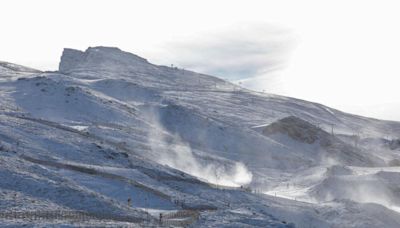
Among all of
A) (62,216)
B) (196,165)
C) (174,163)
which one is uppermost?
(196,165)

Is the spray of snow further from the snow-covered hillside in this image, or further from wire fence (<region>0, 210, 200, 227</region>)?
wire fence (<region>0, 210, 200, 227</region>)

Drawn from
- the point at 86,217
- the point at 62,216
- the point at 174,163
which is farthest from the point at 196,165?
the point at 62,216

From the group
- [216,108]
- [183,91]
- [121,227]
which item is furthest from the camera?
[183,91]

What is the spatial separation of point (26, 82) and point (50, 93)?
13.1 metres

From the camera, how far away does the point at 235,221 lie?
44094 millimetres

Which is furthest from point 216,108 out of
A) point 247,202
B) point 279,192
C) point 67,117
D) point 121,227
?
point 121,227

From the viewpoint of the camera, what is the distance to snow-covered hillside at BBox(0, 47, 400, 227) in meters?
43.6

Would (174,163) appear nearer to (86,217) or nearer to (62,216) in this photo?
(86,217)

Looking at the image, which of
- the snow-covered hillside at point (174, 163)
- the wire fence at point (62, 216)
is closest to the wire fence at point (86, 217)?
the wire fence at point (62, 216)

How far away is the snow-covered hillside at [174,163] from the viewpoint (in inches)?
1718

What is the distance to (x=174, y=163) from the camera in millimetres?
86688

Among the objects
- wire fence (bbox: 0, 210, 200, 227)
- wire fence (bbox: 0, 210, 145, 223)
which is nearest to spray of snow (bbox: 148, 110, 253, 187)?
wire fence (bbox: 0, 210, 200, 227)

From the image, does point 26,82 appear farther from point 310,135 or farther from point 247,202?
point 247,202

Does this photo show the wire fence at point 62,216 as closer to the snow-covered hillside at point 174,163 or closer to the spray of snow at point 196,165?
the snow-covered hillside at point 174,163
